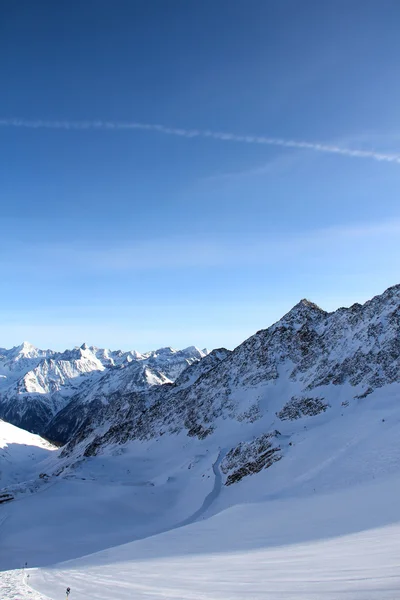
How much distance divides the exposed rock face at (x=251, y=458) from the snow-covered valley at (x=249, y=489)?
0.86 feet

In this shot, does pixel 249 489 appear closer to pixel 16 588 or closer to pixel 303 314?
pixel 16 588

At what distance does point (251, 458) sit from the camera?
203 ft

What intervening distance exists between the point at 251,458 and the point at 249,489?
28.6ft

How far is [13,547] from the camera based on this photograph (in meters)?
43.4

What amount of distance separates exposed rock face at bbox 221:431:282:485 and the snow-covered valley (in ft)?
0.86

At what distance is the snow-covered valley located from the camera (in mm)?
14953

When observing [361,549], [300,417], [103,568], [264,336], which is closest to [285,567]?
[361,549]

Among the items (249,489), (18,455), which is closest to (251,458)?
(249,489)

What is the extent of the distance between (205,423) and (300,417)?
29.2 m

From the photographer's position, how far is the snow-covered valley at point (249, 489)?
15.0m

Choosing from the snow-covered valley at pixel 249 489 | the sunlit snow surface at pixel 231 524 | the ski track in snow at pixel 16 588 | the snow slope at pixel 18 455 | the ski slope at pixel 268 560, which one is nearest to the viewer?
the ski slope at pixel 268 560

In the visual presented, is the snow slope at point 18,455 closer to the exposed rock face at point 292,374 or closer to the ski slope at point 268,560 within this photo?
the exposed rock face at point 292,374

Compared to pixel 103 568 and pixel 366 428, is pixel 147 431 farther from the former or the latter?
pixel 103 568

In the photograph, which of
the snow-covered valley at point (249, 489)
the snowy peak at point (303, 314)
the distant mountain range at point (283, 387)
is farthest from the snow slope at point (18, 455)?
the snowy peak at point (303, 314)
